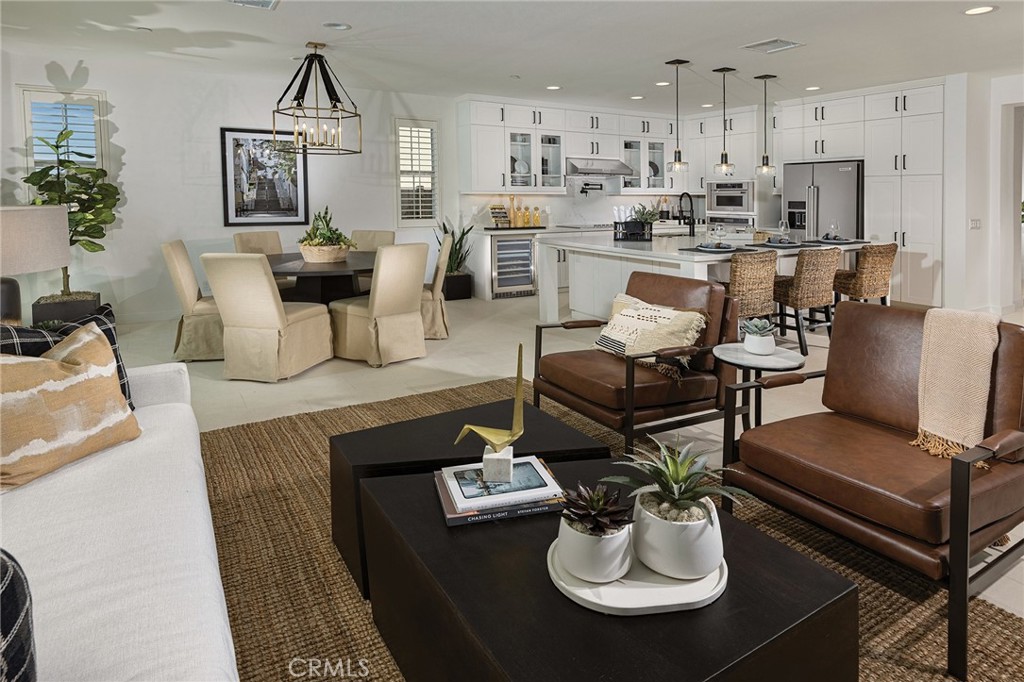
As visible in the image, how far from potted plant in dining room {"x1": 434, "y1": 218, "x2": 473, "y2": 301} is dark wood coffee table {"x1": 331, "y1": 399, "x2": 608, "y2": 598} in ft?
20.7

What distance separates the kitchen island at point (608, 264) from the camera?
516cm

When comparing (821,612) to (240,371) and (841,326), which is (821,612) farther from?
(240,371)

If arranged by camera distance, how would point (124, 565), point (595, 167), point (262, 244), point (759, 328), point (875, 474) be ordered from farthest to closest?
point (595, 167), point (262, 244), point (759, 328), point (875, 474), point (124, 565)

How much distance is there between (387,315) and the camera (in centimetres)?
534

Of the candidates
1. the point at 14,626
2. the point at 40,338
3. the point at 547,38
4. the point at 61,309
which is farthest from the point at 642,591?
the point at 61,309

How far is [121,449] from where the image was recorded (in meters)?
2.21

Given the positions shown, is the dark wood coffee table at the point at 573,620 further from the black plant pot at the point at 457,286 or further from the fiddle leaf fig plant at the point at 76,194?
the black plant pot at the point at 457,286

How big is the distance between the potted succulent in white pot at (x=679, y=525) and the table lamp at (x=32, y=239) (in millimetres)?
1874

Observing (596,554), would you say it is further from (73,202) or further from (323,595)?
(73,202)

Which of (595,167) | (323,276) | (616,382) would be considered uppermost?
(595,167)

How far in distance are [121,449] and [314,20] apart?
3914 millimetres

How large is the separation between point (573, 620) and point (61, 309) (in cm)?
596

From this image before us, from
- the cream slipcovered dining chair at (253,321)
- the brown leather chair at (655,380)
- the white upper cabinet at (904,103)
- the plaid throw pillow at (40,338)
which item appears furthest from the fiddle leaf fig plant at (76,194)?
the white upper cabinet at (904,103)

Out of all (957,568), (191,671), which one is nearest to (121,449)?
(191,671)
